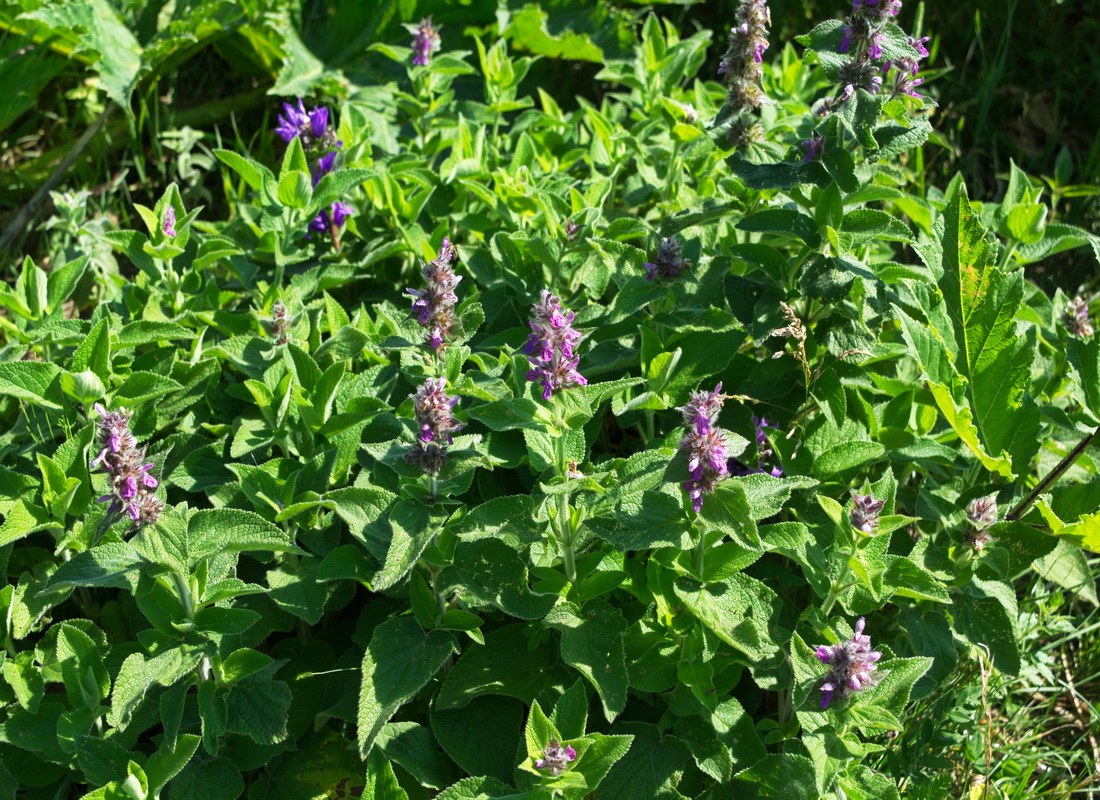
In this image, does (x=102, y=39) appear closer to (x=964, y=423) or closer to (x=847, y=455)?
(x=847, y=455)

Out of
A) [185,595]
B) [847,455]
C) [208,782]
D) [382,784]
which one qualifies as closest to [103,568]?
[185,595]

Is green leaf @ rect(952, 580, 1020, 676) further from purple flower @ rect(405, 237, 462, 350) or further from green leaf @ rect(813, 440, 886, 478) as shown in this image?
purple flower @ rect(405, 237, 462, 350)

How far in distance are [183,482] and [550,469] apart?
1.10 metres


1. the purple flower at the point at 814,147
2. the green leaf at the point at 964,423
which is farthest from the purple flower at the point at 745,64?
the green leaf at the point at 964,423

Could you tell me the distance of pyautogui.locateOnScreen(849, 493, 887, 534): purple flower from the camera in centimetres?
232

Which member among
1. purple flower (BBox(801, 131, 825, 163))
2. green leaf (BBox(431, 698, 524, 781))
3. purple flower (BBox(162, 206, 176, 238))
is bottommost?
green leaf (BBox(431, 698, 524, 781))

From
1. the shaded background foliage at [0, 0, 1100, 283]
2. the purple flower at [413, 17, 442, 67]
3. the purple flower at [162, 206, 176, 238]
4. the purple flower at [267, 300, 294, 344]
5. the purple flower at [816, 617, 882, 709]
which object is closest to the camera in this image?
the purple flower at [816, 617, 882, 709]

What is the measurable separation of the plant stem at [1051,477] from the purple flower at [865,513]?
77cm

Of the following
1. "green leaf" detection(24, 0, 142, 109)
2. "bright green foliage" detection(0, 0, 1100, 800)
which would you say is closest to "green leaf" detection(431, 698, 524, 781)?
"bright green foliage" detection(0, 0, 1100, 800)

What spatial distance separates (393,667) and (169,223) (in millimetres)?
1796

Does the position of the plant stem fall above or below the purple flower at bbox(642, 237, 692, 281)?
below

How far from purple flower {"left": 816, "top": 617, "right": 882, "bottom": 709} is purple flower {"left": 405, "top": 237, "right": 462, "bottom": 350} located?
1.18m

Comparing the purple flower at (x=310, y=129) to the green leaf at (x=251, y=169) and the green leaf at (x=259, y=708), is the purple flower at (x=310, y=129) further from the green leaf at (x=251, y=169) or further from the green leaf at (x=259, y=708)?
the green leaf at (x=259, y=708)

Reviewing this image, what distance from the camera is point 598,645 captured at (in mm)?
2459
